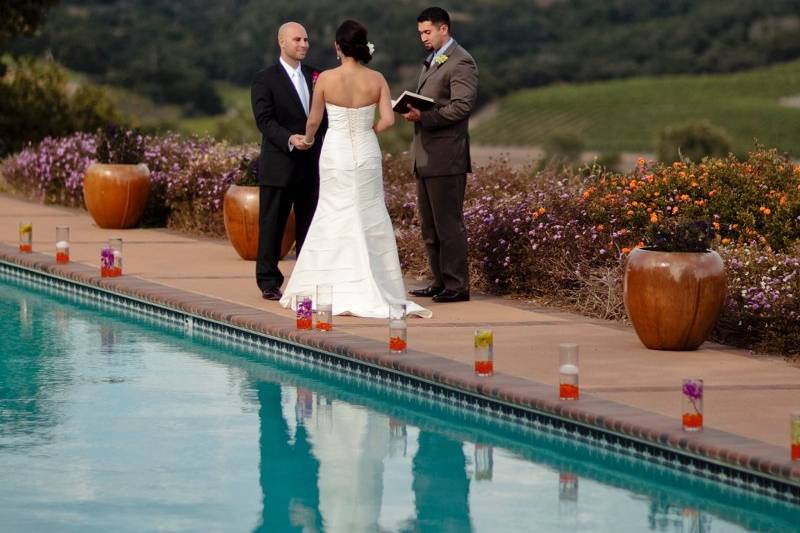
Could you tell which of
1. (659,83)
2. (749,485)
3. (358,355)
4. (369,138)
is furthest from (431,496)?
(659,83)

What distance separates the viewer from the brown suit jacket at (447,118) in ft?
37.0

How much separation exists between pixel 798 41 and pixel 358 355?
147565 millimetres

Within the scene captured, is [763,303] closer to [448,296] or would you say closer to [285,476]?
[448,296]

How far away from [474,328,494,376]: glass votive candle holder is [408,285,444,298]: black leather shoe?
3318 mm

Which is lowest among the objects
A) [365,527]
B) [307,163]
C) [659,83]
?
[365,527]

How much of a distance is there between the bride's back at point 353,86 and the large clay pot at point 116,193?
22.3 ft

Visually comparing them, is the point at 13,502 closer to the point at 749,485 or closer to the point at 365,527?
the point at 365,527

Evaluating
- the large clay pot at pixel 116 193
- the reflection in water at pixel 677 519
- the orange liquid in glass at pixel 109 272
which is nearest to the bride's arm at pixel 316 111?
the orange liquid in glass at pixel 109 272

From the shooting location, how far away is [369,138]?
11.2 meters

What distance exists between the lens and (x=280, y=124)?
12.0 metres

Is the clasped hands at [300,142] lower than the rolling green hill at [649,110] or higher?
lower

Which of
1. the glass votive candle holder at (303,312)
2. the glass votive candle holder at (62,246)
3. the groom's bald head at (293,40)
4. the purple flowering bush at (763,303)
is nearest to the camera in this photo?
the purple flowering bush at (763,303)

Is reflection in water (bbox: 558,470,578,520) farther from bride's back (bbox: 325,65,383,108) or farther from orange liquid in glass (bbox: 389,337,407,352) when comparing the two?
bride's back (bbox: 325,65,383,108)

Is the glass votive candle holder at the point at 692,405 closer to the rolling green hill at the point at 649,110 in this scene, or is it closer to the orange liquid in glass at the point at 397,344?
the orange liquid in glass at the point at 397,344
